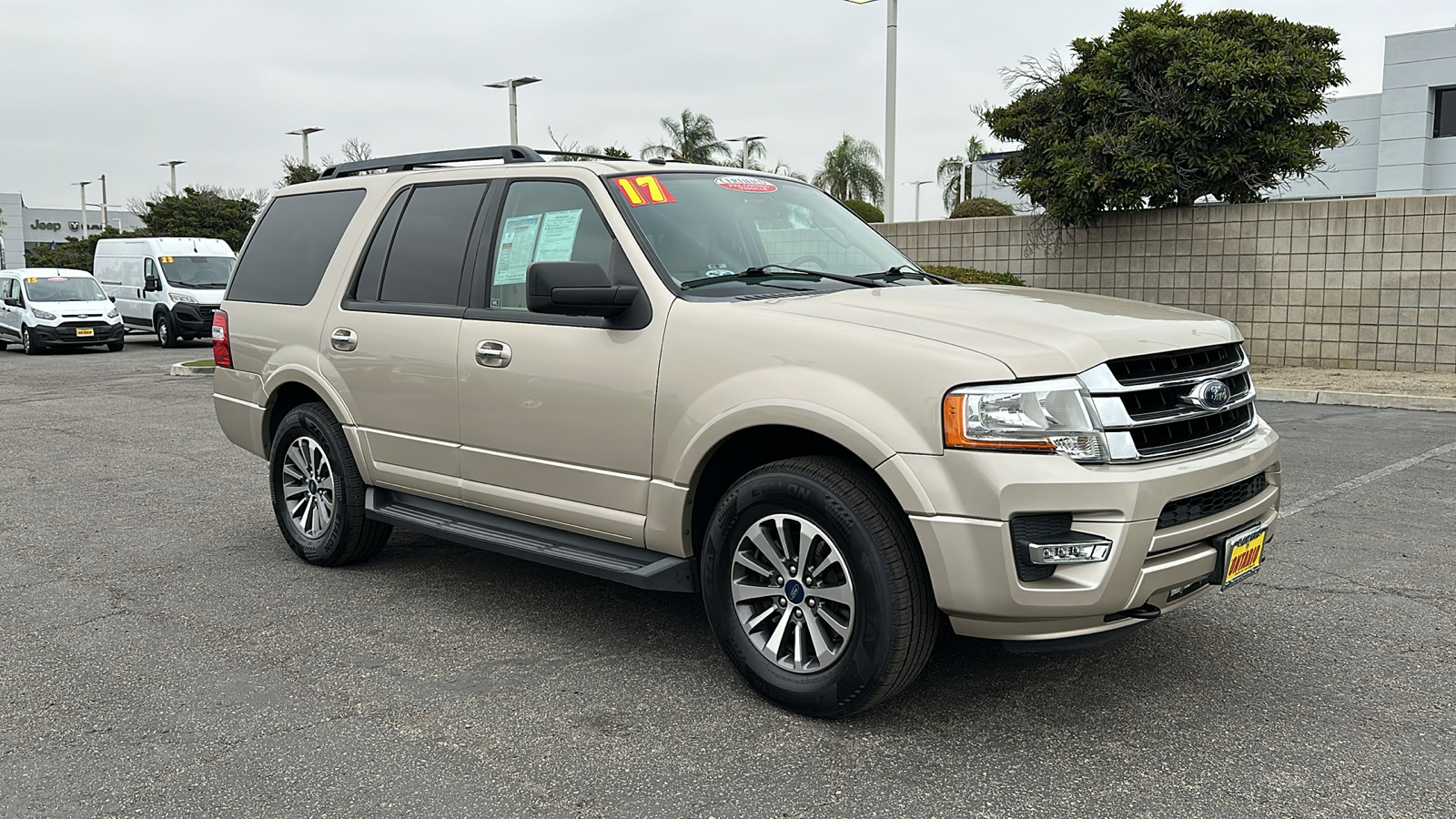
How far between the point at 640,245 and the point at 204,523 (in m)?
3.96

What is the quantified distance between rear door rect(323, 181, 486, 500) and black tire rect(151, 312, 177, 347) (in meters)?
21.7

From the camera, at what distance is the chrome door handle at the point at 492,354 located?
180 inches

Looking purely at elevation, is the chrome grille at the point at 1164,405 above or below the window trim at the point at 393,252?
below

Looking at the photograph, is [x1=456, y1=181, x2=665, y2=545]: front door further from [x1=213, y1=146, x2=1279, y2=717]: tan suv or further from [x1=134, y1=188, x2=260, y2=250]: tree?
[x1=134, y1=188, x2=260, y2=250]: tree

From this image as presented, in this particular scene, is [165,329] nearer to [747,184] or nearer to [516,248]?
[516,248]

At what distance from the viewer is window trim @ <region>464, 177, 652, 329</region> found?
4375 mm

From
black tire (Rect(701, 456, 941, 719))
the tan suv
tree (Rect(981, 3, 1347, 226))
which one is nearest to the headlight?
the tan suv

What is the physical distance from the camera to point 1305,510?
22.3 ft

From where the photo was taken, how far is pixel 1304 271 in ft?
46.9

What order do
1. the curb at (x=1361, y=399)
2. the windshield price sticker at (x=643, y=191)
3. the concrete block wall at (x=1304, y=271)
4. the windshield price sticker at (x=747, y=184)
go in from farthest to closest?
the concrete block wall at (x=1304, y=271)
the curb at (x=1361, y=399)
the windshield price sticker at (x=747, y=184)
the windshield price sticker at (x=643, y=191)

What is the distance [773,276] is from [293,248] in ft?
9.54

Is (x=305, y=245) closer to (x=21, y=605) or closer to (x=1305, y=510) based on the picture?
(x=21, y=605)

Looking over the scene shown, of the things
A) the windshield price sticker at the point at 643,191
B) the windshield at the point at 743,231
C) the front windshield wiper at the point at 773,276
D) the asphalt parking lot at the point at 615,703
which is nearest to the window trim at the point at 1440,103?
the asphalt parking lot at the point at 615,703

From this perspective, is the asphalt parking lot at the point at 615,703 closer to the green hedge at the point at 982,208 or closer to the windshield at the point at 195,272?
the windshield at the point at 195,272
